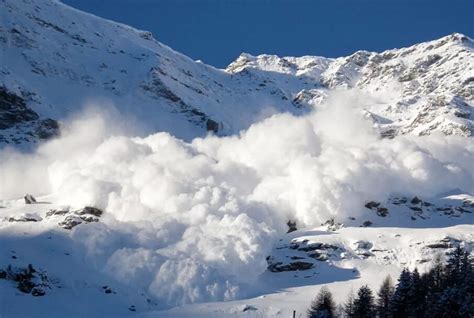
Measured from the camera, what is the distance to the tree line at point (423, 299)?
97312 mm

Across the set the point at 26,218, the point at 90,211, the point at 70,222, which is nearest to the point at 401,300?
the point at 70,222

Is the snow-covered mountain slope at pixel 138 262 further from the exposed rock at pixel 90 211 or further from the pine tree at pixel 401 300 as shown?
the pine tree at pixel 401 300

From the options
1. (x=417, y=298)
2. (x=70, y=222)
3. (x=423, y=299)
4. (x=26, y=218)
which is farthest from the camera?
(x=26, y=218)

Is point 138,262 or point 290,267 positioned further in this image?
point 290,267

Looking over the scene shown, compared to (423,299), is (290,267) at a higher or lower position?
higher

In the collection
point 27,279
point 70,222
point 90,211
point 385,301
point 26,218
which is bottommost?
point 385,301

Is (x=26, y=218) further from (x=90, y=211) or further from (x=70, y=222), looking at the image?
(x=90, y=211)

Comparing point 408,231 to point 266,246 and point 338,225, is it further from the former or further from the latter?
point 266,246

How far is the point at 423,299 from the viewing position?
111 metres

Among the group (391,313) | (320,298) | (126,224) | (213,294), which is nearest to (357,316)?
(391,313)

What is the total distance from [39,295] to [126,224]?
45597mm

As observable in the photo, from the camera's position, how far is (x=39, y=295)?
5133 inches

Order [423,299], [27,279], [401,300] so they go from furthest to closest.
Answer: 1. [27,279]
2. [423,299]
3. [401,300]

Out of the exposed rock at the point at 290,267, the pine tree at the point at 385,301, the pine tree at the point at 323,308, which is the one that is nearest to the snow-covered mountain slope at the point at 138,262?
the exposed rock at the point at 290,267
